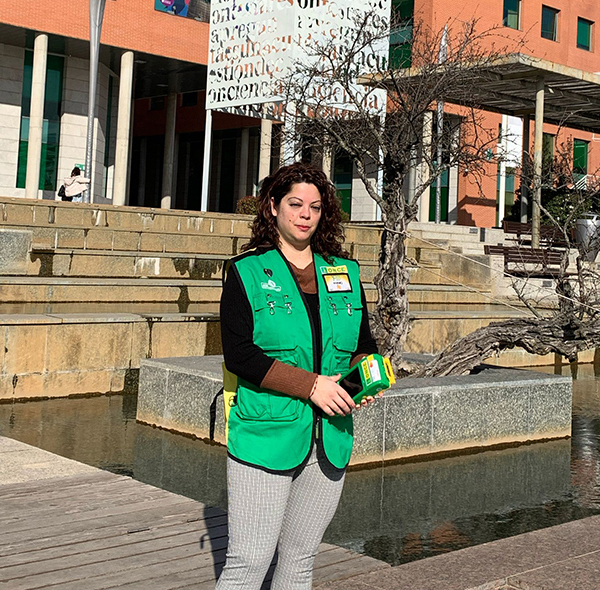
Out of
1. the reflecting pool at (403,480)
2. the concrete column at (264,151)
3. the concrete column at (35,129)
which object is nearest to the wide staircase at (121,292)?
the reflecting pool at (403,480)

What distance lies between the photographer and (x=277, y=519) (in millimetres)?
3143

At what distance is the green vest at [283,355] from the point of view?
121 inches

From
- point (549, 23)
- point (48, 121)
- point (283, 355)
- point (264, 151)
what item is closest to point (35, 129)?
point (48, 121)

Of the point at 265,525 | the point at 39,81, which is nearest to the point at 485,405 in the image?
the point at 265,525

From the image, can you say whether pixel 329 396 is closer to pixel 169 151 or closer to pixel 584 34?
pixel 169 151

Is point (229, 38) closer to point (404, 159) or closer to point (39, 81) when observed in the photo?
point (39, 81)

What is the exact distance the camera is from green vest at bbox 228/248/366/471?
307 cm

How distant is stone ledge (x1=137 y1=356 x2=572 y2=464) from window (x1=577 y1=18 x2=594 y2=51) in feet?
133

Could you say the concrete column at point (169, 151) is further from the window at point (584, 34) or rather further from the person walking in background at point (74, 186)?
the window at point (584, 34)

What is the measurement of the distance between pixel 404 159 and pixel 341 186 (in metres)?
30.4

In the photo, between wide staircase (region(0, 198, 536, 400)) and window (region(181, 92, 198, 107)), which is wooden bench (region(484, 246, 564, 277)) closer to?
wide staircase (region(0, 198, 536, 400))

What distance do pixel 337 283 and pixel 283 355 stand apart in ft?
1.06

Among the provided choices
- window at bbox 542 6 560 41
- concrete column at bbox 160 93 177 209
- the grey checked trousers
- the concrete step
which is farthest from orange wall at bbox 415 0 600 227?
the grey checked trousers

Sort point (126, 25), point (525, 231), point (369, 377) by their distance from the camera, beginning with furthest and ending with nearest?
point (126, 25) → point (525, 231) → point (369, 377)
